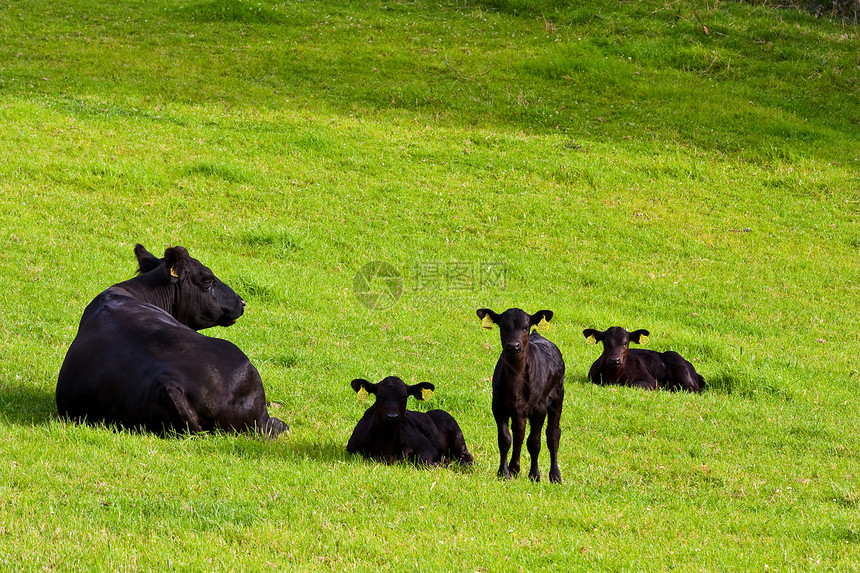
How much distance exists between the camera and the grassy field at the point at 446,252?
7434mm

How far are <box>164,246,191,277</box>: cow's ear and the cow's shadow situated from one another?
2.17m

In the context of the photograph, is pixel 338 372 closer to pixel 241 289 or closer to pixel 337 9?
pixel 241 289

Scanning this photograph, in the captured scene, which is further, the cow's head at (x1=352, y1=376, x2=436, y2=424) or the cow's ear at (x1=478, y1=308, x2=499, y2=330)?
the cow's ear at (x1=478, y1=308, x2=499, y2=330)

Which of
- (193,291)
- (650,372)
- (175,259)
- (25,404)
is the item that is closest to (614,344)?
(650,372)

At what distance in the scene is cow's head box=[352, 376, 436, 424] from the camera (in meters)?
9.92

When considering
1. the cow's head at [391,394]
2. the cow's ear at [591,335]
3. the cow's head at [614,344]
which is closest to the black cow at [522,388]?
the cow's head at [391,394]

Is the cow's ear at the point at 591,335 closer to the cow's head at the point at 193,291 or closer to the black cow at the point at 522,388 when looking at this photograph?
the black cow at the point at 522,388

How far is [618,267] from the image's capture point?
2394 centimetres

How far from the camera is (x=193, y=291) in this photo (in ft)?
41.2

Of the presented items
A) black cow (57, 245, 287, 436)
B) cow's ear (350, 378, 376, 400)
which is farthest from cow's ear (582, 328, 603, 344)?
black cow (57, 245, 287, 436)

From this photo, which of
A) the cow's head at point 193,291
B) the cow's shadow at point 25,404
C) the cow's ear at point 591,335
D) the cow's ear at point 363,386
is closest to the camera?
the cow's shadow at point 25,404

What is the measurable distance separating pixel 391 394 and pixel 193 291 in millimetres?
3940

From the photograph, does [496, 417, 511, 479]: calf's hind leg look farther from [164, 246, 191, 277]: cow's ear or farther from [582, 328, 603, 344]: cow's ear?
[164, 246, 191, 277]: cow's ear

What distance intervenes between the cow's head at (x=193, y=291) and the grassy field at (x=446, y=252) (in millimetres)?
1455
